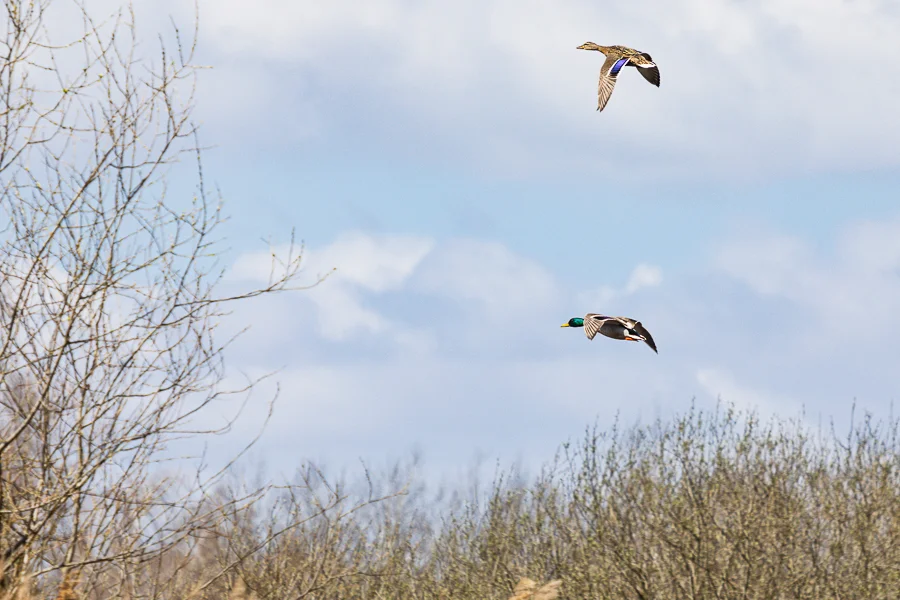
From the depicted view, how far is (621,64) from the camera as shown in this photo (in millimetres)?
8797

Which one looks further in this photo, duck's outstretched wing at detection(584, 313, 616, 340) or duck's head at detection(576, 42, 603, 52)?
duck's head at detection(576, 42, 603, 52)

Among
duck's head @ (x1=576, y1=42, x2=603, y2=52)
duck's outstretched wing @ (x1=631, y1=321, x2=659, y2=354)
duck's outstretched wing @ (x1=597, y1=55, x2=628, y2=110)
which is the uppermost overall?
duck's head @ (x1=576, y1=42, x2=603, y2=52)

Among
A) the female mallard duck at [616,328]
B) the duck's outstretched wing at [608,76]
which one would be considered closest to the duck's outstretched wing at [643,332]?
the female mallard duck at [616,328]

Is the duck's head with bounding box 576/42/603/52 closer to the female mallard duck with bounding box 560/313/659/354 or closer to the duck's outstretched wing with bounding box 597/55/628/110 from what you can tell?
the duck's outstretched wing with bounding box 597/55/628/110

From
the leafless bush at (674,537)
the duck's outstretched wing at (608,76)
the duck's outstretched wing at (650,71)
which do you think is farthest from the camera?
the leafless bush at (674,537)

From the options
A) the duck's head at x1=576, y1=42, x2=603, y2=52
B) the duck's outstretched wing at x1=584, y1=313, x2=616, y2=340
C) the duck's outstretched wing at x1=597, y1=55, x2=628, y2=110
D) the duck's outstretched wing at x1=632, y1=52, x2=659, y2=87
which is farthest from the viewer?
the duck's head at x1=576, y1=42, x2=603, y2=52

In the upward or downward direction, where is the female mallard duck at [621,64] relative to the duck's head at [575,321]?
upward

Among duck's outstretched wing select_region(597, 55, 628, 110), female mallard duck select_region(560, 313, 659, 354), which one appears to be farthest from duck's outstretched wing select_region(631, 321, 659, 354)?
duck's outstretched wing select_region(597, 55, 628, 110)

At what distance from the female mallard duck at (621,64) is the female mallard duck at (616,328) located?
67.8 inches

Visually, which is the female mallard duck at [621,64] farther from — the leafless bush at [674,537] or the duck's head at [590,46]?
the leafless bush at [674,537]

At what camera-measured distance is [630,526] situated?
800 inches

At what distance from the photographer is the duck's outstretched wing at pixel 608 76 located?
26.9 ft

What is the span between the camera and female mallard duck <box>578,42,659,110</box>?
853cm

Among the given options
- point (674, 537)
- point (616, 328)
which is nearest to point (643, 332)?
point (616, 328)
